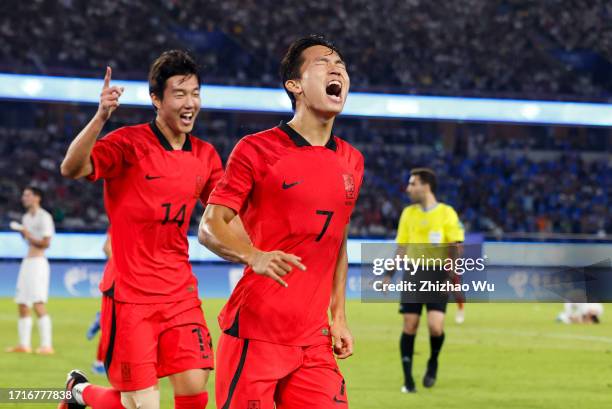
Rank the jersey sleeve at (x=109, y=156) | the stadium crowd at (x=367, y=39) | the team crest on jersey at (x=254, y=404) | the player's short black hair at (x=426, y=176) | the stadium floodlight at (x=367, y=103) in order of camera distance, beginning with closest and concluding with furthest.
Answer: the team crest on jersey at (x=254, y=404) → the jersey sleeve at (x=109, y=156) → the player's short black hair at (x=426, y=176) → the stadium floodlight at (x=367, y=103) → the stadium crowd at (x=367, y=39)

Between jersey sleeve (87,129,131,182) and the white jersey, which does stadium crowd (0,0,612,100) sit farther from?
jersey sleeve (87,129,131,182)

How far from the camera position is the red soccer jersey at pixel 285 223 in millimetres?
4348

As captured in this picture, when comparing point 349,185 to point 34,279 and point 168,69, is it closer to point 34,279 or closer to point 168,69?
point 168,69

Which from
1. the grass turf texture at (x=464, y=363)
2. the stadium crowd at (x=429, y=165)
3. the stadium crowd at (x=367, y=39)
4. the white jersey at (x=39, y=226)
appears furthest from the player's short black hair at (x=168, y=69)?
the stadium crowd at (x=367, y=39)

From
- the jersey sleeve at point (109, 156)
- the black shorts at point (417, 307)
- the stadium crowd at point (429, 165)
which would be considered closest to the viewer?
the jersey sleeve at point (109, 156)

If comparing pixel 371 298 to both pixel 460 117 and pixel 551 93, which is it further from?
pixel 551 93

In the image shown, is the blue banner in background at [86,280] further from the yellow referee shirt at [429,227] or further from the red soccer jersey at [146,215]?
the red soccer jersey at [146,215]

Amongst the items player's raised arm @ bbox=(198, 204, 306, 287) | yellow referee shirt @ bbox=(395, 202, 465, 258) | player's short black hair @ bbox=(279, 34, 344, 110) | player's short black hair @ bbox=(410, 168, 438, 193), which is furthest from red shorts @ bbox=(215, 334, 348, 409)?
player's short black hair @ bbox=(410, 168, 438, 193)

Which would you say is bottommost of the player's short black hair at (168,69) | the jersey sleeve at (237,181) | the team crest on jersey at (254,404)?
the team crest on jersey at (254,404)

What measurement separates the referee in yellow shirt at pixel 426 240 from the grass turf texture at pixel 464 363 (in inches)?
17.3

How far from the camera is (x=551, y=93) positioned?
3578 cm

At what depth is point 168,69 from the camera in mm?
6070

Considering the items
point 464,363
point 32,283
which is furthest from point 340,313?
point 32,283

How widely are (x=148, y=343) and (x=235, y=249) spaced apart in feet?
5.99
